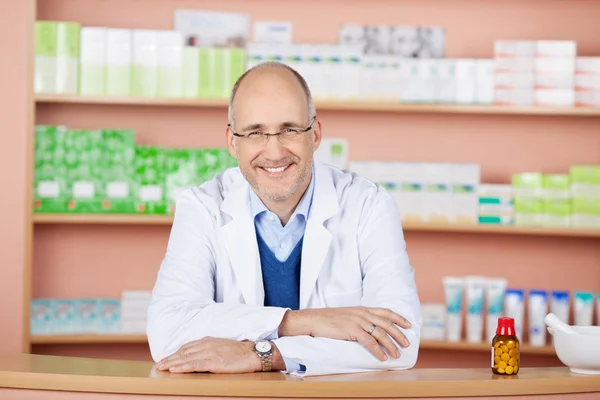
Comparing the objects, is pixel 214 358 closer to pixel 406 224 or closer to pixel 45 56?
pixel 406 224

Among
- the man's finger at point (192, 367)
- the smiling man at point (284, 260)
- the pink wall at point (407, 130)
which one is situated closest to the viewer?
the man's finger at point (192, 367)

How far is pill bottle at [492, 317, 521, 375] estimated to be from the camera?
200 centimetres

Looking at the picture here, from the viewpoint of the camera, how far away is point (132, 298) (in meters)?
4.22

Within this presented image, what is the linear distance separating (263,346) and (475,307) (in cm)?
220

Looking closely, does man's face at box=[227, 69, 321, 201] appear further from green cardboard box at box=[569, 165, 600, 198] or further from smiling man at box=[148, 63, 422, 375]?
green cardboard box at box=[569, 165, 600, 198]

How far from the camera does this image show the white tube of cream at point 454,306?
13.3 ft

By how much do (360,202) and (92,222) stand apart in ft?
6.23

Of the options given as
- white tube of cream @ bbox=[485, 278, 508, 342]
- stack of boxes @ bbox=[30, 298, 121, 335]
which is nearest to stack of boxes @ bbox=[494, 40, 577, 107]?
white tube of cream @ bbox=[485, 278, 508, 342]

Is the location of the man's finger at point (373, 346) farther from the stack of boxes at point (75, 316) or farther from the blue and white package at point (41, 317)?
the blue and white package at point (41, 317)

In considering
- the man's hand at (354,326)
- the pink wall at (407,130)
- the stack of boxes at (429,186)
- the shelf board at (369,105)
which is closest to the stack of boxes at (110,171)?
the shelf board at (369,105)

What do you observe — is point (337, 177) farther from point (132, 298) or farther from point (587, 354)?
point (132, 298)

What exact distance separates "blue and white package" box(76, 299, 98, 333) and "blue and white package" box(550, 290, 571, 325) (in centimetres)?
210

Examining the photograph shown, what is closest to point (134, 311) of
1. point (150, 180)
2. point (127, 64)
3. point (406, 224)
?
point (150, 180)

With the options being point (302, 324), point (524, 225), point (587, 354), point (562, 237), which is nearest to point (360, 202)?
point (302, 324)
